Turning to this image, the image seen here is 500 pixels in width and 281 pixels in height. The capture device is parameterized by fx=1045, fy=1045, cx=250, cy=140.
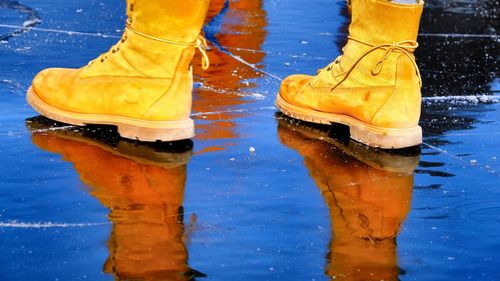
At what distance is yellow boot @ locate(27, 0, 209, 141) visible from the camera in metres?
3.33

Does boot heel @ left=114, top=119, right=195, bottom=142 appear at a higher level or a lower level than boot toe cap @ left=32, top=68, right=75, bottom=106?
lower

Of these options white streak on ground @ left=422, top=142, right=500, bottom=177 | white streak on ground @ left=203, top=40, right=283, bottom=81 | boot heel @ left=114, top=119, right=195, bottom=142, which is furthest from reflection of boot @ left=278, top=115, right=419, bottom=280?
white streak on ground @ left=203, top=40, right=283, bottom=81

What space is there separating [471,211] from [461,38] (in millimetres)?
2879

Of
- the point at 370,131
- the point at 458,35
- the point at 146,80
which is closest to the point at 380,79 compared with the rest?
the point at 370,131

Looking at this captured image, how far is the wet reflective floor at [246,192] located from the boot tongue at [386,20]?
1.22 ft

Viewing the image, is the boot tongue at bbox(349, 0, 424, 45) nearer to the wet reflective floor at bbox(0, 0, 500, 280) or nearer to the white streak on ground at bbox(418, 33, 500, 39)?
the wet reflective floor at bbox(0, 0, 500, 280)

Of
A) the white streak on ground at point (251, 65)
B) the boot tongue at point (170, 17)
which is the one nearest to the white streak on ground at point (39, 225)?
the boot tongue at point (170, 17)

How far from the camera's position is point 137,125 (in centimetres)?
338

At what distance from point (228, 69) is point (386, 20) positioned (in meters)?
1.20

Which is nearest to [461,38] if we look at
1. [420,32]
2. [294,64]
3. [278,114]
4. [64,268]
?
[420,32]

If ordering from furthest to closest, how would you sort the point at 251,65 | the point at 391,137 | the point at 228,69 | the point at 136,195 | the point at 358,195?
the point at 251,65 < the point at 228,69 < the point at 391,137 < the point at 358,195 < the point at 136,195

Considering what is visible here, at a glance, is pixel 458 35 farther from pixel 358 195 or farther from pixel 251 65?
pixel 358 195

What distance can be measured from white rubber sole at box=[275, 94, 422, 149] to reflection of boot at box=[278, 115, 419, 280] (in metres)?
0.04

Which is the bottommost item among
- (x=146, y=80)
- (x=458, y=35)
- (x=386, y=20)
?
(x=458, y=35)
